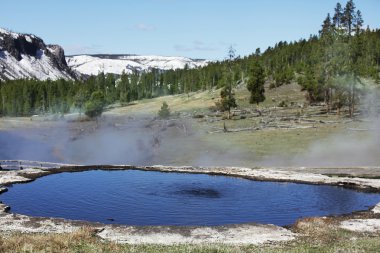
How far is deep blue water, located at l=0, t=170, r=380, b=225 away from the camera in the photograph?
39.7 meters

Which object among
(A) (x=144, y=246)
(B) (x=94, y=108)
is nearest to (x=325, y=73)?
(B) (x=94, y=108)

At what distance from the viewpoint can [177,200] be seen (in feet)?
150

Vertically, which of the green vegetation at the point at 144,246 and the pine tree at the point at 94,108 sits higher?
the pine tree at the point at 94,108

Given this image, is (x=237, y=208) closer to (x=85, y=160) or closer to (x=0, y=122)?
(x=85, y=160)

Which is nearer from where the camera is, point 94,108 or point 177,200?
point 177,200

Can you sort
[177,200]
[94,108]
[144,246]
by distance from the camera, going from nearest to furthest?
[144,246], [177,200], [94,108]

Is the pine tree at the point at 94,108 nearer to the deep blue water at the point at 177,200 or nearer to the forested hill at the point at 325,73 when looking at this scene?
the forested hill at the point at 325,73

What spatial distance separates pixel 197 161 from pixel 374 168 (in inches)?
1023

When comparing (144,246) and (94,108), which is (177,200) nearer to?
(144,246)

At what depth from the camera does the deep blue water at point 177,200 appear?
39.7 metres

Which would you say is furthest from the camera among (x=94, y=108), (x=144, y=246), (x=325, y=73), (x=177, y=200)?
(x=94, y=108)

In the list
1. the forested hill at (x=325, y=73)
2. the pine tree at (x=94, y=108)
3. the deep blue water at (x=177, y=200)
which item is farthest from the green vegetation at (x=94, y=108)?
the deep blue water at (x=177, y=200)

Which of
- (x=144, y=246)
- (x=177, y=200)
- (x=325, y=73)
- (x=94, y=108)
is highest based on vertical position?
(x=325, y=73)

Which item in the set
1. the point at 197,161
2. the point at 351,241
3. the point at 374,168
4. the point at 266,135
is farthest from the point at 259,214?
the point at 266,135
